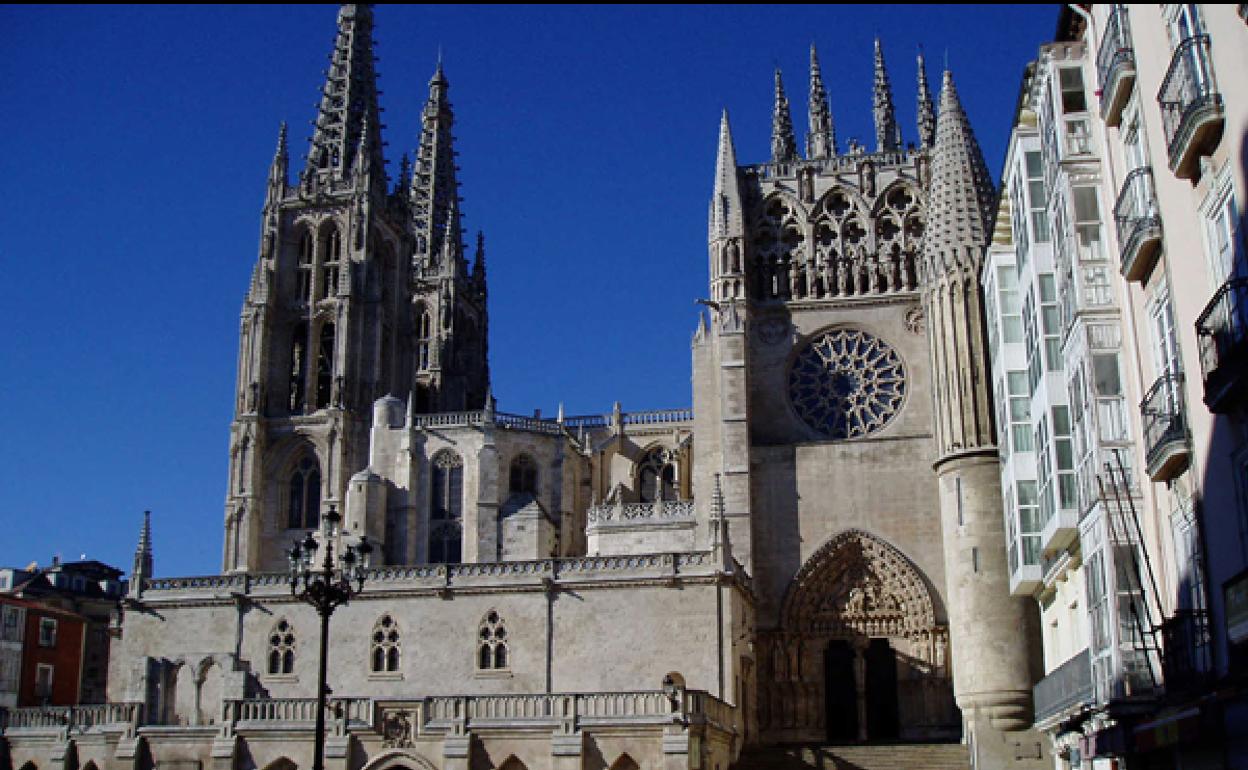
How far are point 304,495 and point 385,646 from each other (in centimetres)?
1815

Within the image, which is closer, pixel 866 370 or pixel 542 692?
pixel 542 692

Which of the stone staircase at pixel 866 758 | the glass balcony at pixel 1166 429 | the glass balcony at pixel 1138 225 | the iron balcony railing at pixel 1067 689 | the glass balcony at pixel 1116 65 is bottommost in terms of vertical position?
the stone staircase at pixel 866 758

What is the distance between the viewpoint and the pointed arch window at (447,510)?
47.8m

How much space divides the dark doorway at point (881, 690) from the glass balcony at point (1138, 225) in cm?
2150

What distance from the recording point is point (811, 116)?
66.9 metres

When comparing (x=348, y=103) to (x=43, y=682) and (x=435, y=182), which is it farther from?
(x=43, y=682)

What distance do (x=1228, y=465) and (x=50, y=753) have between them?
103 ft

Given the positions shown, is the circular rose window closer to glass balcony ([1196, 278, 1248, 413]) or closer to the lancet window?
the lancet window

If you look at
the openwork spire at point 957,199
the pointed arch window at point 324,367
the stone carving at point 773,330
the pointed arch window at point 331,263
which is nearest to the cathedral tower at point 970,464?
the openwork spire at point 957,199

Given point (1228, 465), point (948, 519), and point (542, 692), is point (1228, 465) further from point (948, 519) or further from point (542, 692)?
point (542, 692)

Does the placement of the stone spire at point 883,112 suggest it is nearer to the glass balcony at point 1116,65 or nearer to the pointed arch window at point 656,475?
the pointed arch window at point 656,475

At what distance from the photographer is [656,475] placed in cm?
5053

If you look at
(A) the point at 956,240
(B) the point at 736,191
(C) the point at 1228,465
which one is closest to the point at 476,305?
(B) the point at 736,191

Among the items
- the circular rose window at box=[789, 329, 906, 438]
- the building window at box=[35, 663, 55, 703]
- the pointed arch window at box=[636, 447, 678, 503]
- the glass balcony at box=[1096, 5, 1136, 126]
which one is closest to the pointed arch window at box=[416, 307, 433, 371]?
the pointed arch window at box=[636, 447, 678, 503]
